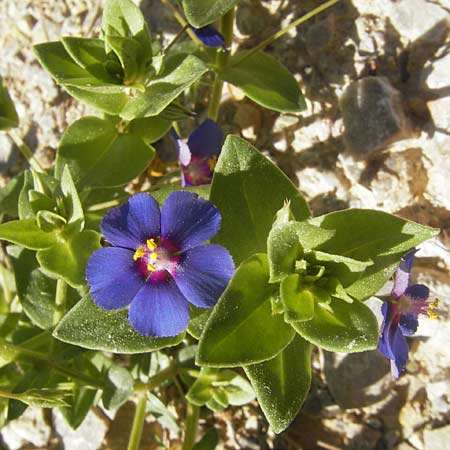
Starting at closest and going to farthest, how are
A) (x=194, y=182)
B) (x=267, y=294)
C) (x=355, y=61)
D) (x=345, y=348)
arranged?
1. (x=345, y=348)
2. (x=267, y=294)
3. (x=194, y=182)
4. (x=355, y=61)

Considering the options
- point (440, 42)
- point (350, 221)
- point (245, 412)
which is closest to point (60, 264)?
point (350, 221)

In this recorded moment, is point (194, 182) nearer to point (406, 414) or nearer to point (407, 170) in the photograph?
point (407, 170)

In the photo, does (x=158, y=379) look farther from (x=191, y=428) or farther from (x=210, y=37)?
(x=210, y=37)

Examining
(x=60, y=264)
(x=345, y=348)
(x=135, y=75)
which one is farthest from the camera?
(x=135, y=75)

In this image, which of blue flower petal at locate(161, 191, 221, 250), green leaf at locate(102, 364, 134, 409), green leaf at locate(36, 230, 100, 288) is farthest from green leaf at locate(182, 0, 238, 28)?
green leaf at locate(102, 364, 134, 409)

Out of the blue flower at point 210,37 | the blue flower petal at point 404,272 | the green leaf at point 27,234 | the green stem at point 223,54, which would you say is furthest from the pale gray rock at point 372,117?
the green leaf at point 27,234

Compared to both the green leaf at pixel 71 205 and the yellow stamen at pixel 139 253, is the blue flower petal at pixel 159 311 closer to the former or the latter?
the yellow stamen at pixel 139 253
